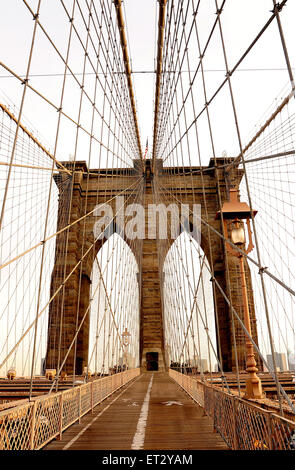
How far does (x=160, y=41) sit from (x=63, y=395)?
13720mm

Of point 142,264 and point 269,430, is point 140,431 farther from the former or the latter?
point 142,264

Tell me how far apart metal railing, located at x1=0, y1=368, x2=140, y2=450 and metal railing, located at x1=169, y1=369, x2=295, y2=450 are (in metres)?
1.73

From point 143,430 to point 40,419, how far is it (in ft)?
4.42

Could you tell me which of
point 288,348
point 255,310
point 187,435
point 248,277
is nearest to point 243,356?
point 255,310

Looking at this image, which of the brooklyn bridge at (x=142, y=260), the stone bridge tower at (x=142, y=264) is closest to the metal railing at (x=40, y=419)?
the brooklyn bridge at (x=142, y=260)

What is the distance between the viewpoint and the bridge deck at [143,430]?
322cm

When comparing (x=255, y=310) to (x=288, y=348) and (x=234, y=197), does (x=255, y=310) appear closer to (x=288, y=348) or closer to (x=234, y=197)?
(x=288, y=348)

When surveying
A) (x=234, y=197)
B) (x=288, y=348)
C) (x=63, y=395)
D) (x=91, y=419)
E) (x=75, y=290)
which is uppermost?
(x=75, y=290)

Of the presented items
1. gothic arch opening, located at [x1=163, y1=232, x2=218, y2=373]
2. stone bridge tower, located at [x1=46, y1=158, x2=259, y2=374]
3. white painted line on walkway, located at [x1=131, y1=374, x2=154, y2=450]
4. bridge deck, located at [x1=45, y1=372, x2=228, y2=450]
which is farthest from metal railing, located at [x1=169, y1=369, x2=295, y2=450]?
stone bridge tower, located at [x1=46, y1=158, x2=259, y2=374]

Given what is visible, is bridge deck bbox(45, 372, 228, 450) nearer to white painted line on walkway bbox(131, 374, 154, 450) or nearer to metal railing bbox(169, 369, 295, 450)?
white painted line on walkway bbox(131, 374, 154, 450)

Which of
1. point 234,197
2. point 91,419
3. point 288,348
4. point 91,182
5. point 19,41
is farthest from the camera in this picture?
point 91,182

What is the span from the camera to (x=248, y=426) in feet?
8.23

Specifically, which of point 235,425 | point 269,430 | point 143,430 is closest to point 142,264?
point 143,430

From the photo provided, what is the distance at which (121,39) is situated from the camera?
45.8 feet
